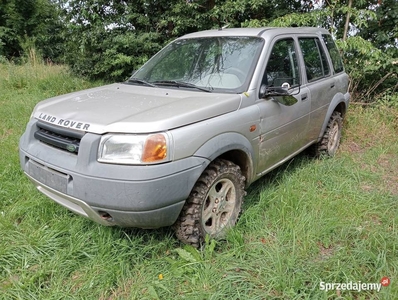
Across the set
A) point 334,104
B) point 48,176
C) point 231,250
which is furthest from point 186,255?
point 334,104

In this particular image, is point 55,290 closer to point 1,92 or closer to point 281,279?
point 281,279

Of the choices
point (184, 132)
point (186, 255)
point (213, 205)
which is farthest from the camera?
point (213, 205)

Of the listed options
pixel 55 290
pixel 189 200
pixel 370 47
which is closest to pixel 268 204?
pixel 189 200

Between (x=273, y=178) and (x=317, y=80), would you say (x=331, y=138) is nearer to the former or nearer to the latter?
(x=317, y=80)

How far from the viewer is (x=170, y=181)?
2.08 meters

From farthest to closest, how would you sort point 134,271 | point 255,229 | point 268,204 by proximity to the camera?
point 268,204 → point 255,229 → point 134,271

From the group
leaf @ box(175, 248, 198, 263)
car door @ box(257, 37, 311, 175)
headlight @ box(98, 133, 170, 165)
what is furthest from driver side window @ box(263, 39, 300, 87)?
leaf @ box(175, 248, 198, 263)

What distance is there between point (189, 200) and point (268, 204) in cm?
110

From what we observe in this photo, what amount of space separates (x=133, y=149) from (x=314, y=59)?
113 inches

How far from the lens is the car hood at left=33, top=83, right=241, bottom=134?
2119mm

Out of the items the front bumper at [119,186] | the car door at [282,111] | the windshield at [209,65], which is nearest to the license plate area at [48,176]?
the front bumper at [119,186]

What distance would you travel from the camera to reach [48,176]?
2299 millimetres

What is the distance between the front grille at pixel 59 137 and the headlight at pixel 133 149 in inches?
9.0

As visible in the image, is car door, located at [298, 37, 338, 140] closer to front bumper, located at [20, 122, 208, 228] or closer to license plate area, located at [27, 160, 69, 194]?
front bumper, located at [20, 122, 208, 228]
